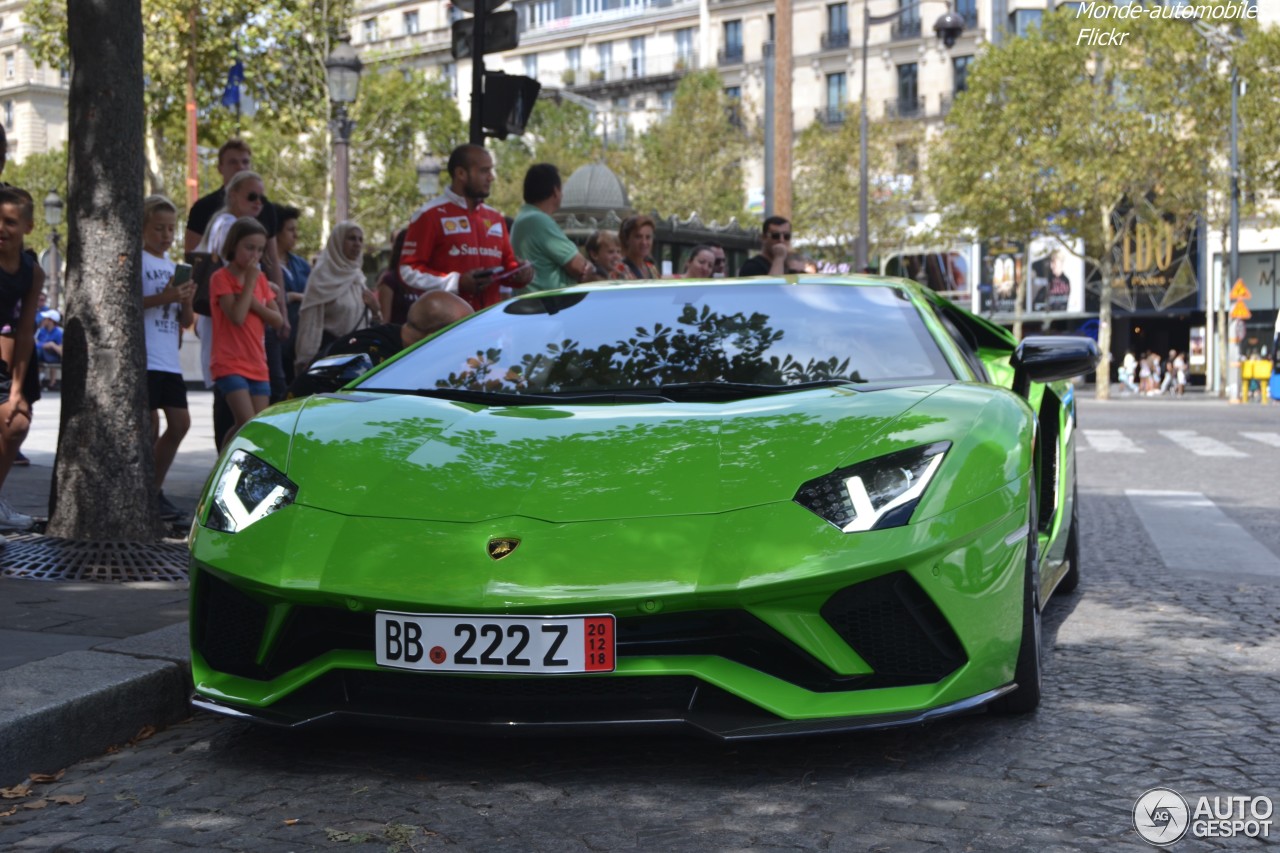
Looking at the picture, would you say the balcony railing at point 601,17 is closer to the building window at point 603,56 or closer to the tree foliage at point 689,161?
the building window at point 603,56

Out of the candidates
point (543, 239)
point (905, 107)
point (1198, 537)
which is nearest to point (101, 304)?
point (543, 239)

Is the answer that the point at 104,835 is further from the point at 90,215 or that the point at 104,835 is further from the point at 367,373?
the point at 90,215

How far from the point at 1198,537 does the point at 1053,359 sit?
3.89 metres

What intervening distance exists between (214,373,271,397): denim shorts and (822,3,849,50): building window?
5244 centimetres

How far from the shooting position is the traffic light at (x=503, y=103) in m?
9.25

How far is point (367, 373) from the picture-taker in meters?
4.65

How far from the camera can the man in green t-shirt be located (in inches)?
335

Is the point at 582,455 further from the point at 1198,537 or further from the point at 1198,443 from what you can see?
the point at 1198,443

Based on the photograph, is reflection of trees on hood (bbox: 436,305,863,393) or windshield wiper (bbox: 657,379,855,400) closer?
windshield wiper (bbox: 657,379,855,400)

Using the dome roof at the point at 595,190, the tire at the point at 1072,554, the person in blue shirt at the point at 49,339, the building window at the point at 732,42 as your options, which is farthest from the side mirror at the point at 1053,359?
the building window at the point at 732,42

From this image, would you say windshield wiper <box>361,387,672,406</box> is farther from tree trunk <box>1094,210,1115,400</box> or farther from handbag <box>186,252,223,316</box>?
tree trunk <box>1094,210,1115,400</box>

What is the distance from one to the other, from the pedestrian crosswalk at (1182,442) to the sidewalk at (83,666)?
11.9 meters

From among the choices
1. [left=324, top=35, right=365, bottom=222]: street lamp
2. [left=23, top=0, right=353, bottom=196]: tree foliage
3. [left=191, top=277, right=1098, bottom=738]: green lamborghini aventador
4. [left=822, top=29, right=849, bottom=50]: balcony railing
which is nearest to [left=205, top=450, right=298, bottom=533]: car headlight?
[left=191, top=277, right=1098, bottom=738]: green lamborghini aventador

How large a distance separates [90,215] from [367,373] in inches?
Answer: 87.7
